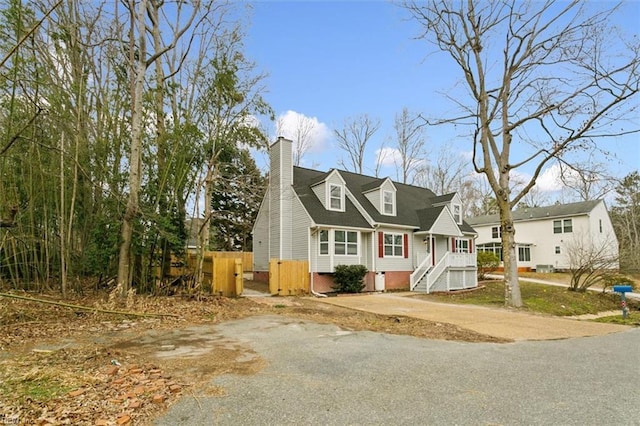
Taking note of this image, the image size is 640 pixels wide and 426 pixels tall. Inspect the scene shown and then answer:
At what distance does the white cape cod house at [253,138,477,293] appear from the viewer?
1673 cm

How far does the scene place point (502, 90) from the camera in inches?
520

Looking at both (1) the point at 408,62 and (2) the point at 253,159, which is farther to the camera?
(2) the point at 253,159

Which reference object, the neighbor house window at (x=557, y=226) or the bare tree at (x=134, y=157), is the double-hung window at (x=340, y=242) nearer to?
the bare tree at (x=134, y=157)

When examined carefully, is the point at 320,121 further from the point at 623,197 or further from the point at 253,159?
the point at 623,197

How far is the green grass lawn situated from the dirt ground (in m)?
6.23

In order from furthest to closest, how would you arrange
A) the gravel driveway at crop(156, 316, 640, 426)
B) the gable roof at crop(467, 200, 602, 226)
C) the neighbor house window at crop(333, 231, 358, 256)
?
1. the gable roof at crop(467, 200, 602, 226)
2. the neighbor house window at crop(333, 231, 358, 256)
3. the gravel driveway at crop(156, 316, 640, 426)

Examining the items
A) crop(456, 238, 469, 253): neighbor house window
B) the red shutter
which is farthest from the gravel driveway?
crop(456, 238, 469, 253): neighbor house window

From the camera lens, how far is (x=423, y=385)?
13.9ft

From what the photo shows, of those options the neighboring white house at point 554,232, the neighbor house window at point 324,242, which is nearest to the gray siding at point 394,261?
the neighbor house window at point 324,242

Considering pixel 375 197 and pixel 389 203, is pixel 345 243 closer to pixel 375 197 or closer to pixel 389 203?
pixel 375 197

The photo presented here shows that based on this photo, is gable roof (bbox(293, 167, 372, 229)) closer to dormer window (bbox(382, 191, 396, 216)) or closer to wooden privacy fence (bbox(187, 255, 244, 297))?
dormer window (bbox(382, 191, 396, 216))

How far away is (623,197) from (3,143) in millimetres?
50576

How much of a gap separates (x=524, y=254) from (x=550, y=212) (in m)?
4.11

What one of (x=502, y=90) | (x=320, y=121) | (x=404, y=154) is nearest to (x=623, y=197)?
(x=404, y=154)
